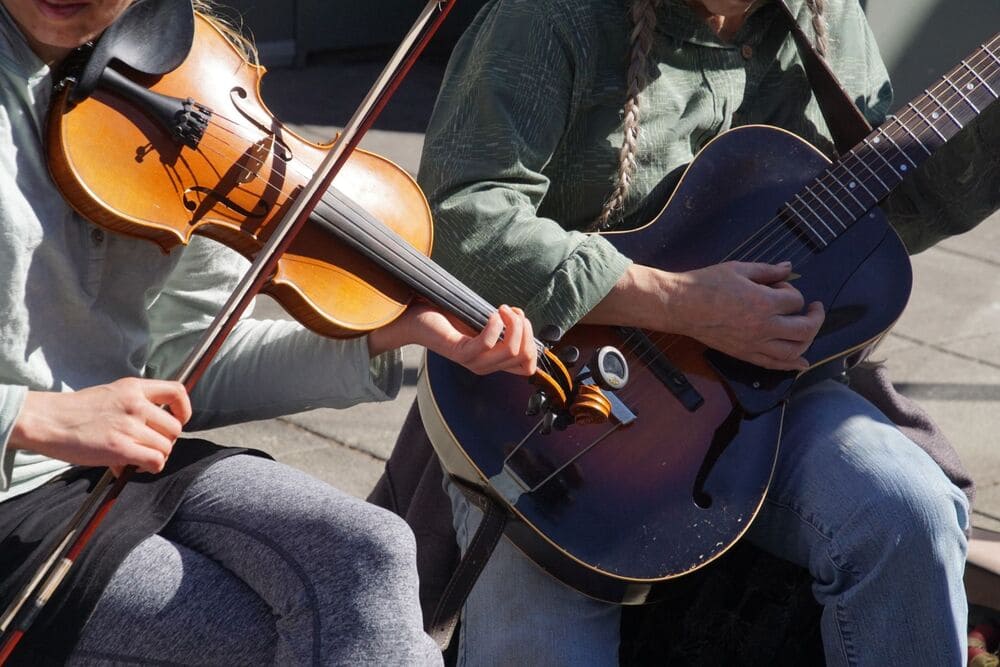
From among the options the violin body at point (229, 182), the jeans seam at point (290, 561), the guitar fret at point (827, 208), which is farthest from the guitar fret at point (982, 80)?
the jeans seam at point (290, 561)

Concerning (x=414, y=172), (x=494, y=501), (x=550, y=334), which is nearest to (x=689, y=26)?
(x=550, y=334)

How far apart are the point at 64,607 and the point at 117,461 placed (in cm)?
21

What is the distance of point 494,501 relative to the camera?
178 centimetres

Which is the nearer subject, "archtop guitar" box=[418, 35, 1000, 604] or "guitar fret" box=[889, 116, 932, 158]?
"archtop guitar" box=[418, 35, 1000, 604]

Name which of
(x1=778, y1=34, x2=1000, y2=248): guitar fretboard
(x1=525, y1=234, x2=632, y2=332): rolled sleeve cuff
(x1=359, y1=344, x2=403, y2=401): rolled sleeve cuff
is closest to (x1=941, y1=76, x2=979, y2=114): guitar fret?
(x1=778, y1=34, x2=1000, y2=248): guitar fretboard

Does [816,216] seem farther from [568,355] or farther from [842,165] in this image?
[568,355]

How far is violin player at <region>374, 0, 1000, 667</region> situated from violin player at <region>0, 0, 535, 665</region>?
0.86 feet

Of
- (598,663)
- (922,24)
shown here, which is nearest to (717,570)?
(598,663)

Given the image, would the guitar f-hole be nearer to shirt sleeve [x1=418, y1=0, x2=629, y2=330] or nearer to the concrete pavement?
shirt sleeve [x1=418, y1=0, x2=629, y2=330]

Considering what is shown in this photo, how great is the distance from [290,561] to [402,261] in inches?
15.4

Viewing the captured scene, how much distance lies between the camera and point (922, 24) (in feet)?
14.7

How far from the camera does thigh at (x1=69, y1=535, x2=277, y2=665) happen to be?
4.76 ft

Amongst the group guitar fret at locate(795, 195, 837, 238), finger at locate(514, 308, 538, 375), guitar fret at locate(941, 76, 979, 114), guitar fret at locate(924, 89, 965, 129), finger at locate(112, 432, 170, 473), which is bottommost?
finger at locate(112, 432, 170, 473)

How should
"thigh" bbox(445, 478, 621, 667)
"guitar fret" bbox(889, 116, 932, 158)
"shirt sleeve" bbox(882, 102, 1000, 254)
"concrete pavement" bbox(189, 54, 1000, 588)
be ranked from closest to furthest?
"thigh" bbox(445, 478, 621, 667) → "guitar fret" bbox(889, 116, 932, 158) → "shirt sleeve" bbox(882, 102, 1000, 254) → "concrete pavement" bbox(189, 54, 1000, 588)
